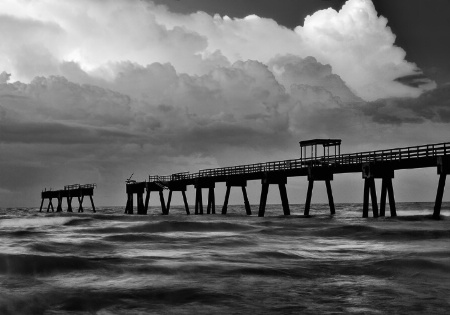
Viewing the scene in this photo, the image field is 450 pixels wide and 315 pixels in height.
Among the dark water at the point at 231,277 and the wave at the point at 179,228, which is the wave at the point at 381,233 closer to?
the dark water at the point at 231,277

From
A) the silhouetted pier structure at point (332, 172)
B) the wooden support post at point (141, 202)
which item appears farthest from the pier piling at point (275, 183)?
the wooden support post at point (141, 202)

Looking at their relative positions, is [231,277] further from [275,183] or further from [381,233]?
[275,183]

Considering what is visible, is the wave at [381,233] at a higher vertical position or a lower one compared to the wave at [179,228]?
higher

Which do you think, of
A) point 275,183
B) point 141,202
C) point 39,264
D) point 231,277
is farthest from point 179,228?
point 141,202

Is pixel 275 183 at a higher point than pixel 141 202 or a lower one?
higher

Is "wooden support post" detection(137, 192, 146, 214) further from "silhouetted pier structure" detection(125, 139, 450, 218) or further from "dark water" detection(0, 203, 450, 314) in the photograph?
"dark water" detection(0, 203, 450, 314)

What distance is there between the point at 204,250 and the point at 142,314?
10.6 metres

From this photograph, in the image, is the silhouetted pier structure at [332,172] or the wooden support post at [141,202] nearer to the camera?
the silhouetted pier structure at [332,172]

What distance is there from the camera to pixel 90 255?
61.3 feet

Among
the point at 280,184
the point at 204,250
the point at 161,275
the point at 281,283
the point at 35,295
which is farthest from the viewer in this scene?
the point at 280,184

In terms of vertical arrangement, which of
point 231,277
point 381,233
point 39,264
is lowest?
point 231,277

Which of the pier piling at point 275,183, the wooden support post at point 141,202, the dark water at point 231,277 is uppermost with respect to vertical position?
the pier piling at point 275,183

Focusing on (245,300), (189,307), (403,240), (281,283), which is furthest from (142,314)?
(403,240)

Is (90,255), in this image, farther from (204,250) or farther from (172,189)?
(172,189)
